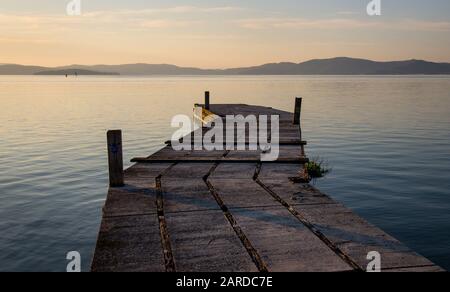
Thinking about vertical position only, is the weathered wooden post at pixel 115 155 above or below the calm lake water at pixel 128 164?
above

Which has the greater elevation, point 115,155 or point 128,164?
point 115,155

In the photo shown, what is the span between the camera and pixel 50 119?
4128 centimetres

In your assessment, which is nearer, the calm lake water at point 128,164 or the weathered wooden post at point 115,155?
the weathered wooden post at point 115,155

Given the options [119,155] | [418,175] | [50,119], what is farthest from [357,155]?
[50,119]

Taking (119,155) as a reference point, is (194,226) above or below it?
below

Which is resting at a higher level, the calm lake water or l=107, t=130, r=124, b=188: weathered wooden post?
l=107, t=130, r=124, b=188: weathered wooden post

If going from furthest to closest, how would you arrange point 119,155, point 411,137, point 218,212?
point 411,137 → point 119,155 → point 218,212

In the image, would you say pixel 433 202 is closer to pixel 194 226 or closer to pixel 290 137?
pixel 290 137

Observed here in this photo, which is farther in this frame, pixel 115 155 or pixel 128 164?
pixel 128 164

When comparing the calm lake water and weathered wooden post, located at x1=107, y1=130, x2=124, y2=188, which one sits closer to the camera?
weathered wooden post, located at x1=107, y1=130, x2=124, y2=188

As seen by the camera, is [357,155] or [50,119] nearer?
[357,155]
